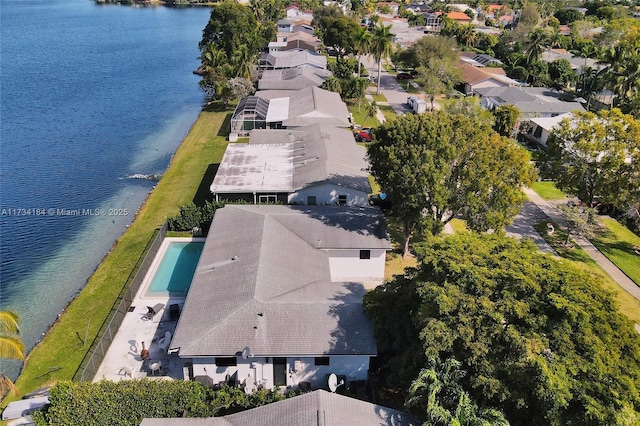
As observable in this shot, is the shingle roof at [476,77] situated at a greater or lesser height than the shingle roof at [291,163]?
greater

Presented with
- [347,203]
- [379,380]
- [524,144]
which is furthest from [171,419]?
[524,144]

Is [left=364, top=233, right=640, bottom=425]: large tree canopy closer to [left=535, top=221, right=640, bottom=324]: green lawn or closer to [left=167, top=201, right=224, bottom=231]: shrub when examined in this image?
[left=535, top=221, right=640, bottom=324]: green lawn

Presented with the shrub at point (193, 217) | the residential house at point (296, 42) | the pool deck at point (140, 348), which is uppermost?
the residential house at point (296, 42)

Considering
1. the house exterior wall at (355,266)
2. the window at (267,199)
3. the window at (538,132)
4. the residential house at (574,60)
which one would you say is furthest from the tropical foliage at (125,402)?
the residential house at (574,60)

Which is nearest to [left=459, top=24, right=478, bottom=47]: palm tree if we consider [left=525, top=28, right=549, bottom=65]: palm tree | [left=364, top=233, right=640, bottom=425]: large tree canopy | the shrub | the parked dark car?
[left=525, top=28, right=549, bottom=65]: palm tree

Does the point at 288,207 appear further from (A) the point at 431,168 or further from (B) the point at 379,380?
(B) the point at 379,380

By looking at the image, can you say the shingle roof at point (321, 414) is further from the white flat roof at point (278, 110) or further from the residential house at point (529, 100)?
the residential house at point (529, 100)

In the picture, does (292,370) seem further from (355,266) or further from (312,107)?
(312,107)

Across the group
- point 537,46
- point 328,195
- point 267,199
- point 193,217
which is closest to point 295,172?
point 267,199
